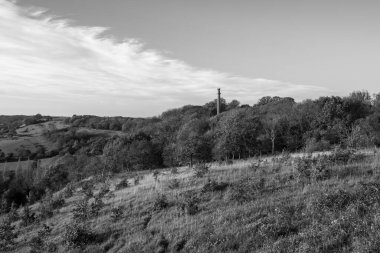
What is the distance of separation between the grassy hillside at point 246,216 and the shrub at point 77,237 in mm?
38

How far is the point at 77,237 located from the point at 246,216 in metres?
6.49

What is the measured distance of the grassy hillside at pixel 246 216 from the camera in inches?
352

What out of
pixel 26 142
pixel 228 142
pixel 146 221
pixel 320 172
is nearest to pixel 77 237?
pixel 146 221

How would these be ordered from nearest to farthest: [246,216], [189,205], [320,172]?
[246,216], [189,205], [320,172]

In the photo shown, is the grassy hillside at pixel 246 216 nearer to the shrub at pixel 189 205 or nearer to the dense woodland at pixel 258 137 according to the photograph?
the shrub at pixel 189 205

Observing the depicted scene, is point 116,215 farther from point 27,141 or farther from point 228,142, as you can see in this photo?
point 27,141

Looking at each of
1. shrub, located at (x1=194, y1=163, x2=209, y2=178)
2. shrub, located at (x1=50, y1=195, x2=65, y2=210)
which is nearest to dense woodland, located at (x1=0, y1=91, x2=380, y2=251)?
shrub, located at (x1=50, y1=195, x2=65, y2=210)

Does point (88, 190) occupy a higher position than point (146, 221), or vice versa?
point (146, 221)

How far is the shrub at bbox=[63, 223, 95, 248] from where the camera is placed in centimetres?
1176

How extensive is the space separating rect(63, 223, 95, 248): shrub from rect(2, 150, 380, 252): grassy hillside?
0.04 m

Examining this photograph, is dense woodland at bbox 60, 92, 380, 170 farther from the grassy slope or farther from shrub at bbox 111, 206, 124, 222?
the grassy slope

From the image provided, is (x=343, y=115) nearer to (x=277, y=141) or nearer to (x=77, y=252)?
(x=277, y=141)

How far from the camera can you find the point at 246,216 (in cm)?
1117

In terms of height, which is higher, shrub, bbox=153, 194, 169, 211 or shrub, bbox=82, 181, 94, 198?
shrub, bbox=153, 194, 169, 211
